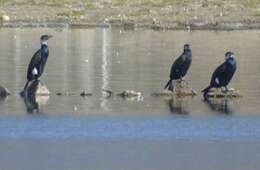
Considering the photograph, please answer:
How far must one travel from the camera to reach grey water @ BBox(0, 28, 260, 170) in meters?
16.2

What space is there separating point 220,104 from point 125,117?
2800mm

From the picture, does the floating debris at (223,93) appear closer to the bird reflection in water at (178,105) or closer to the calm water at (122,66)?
the calm water at (122,66)

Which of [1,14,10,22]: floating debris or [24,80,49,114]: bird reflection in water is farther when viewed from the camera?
[1,14,10,22]: floating debris

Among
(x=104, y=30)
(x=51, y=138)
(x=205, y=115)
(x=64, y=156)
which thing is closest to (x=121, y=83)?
(x=205, y=115)

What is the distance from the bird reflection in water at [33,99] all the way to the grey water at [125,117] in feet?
0.15

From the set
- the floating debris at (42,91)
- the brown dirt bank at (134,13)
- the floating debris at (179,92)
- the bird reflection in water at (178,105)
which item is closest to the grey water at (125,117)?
the bird reflection in water at (178,105)

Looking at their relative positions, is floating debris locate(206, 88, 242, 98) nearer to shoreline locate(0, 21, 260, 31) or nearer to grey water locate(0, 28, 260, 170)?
grey water locate(0, 28, 260, 170)

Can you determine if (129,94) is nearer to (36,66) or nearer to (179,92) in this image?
(179,92)

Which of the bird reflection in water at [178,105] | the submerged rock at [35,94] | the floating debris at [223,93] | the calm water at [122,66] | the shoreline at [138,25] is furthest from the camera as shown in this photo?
the shoreline at [138,25]

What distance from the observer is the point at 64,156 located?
53.4 feet

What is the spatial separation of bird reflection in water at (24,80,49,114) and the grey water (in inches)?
1.8

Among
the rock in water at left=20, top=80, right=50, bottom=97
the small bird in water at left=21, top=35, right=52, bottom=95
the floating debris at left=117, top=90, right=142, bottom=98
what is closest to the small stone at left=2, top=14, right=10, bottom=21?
the small bird in water at left=21, top=35, right=52, bottom=95

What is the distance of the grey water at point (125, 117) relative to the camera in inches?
639

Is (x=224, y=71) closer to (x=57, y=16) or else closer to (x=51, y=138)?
(x=51, y=138)
